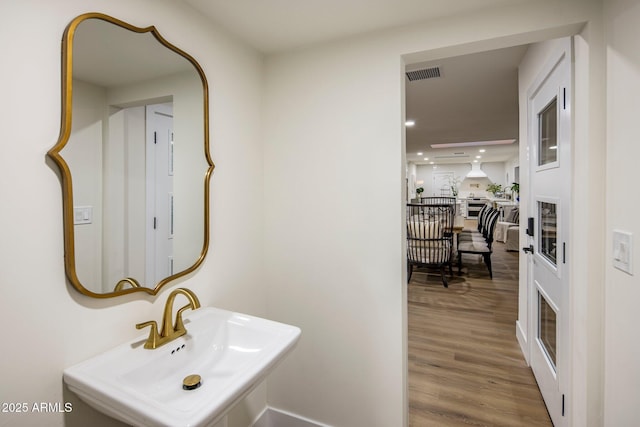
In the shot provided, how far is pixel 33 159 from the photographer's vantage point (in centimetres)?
87

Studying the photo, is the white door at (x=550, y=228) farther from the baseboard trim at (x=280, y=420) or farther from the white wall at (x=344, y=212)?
the baseboard trim at (x=280, y=420)

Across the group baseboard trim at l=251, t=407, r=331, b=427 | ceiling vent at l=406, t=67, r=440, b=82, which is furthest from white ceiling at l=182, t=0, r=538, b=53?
baseboard trim at l=251, t=407, r=331, b=427

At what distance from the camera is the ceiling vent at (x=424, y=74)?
251cm

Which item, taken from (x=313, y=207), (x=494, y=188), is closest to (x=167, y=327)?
(x=313, y=207)

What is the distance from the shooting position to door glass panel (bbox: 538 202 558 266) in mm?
1748

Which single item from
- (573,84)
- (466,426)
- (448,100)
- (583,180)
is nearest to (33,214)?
(583,180)

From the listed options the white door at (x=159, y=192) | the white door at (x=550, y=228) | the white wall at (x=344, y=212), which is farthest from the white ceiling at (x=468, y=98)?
the white door at (x=159, y=192)

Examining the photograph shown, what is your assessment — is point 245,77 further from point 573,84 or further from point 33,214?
point 573,84

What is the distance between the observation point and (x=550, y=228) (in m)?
1.81

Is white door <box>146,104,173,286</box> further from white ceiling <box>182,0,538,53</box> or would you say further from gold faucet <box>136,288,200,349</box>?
white ceiling <box>182,0,538,53</box>

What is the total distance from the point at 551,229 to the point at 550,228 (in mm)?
21

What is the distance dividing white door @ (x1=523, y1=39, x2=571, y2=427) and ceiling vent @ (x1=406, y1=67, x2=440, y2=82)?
29.2 inches

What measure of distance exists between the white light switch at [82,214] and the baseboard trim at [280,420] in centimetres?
148

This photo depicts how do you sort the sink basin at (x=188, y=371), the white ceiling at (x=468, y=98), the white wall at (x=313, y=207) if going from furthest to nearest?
the white ceiling at (x=468, y=98)
the white wall at (x=313, y=207)
the sink basin at (x=188, y=371)
